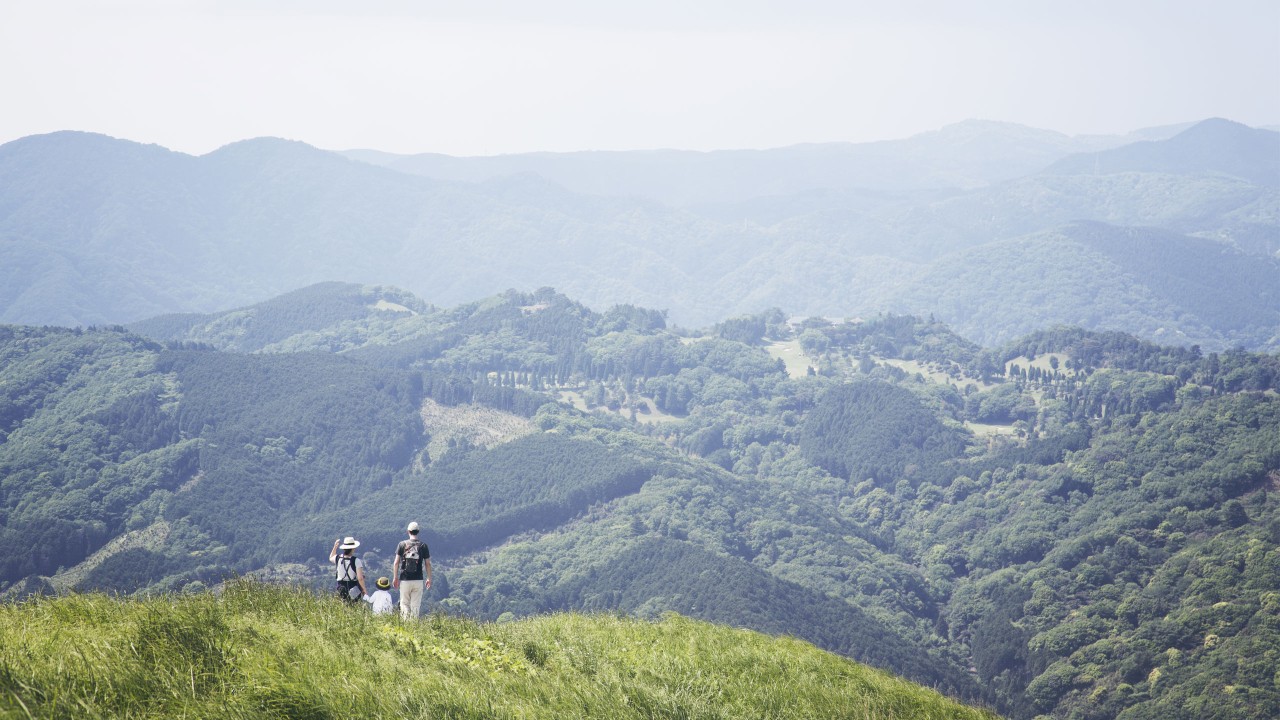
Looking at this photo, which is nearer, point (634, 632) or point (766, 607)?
point (634, 632)

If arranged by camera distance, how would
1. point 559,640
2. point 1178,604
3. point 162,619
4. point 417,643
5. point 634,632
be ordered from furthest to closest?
point 1178,604, point 634,632, point 559,640, point 417,643, point 162,619

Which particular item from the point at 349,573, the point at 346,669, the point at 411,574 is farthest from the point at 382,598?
the point at 346,669

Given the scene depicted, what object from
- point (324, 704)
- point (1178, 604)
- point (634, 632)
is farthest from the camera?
point (1178, 604)

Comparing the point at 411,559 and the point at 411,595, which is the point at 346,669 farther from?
the point at 411,595

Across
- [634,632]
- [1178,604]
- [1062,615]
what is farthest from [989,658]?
[634,632]

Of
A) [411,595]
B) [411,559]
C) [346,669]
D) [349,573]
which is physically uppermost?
[346,669]

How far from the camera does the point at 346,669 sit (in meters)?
15.0

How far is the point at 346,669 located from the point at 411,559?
8412 mm

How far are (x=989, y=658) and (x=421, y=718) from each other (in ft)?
624

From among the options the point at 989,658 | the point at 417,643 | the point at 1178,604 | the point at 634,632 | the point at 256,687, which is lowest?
the point at 989,658

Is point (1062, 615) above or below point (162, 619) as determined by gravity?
below

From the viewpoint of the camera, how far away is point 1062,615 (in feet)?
612

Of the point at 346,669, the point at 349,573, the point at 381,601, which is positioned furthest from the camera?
the point at 381,601

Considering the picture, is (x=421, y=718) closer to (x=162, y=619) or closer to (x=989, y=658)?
(x=162, y=619)
